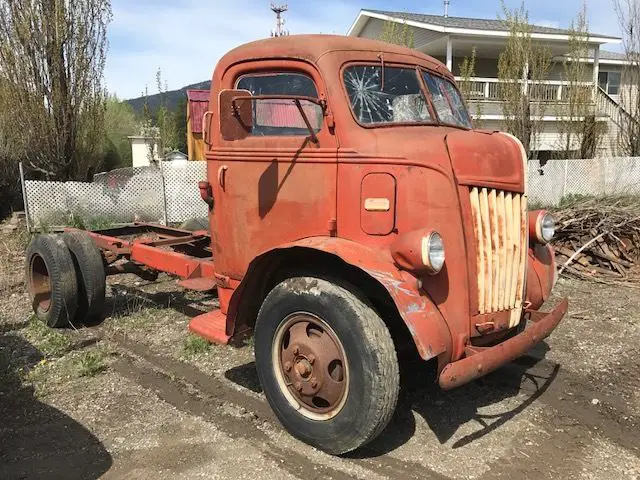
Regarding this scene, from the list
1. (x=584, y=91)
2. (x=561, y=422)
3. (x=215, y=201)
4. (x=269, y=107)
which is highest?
(x=584, y=91)

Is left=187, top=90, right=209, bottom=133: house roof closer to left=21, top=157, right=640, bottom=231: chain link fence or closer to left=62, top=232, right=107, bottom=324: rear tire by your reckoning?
left=21, top=157, right=640, bottom=231: chain link fence

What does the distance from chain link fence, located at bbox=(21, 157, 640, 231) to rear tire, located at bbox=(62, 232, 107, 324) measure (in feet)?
16.7

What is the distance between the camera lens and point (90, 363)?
→ 15.7 ft

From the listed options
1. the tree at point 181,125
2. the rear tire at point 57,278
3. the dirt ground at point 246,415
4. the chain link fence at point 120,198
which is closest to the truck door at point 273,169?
the dirt ground at point 246,415

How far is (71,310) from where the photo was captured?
5.71 meters

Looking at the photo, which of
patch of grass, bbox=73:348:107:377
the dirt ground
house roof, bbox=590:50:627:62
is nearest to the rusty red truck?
the dirt ground

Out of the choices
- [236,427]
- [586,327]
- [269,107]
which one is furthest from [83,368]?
[586,327]

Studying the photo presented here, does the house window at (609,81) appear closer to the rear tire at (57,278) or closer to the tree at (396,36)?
the tree at (396,36)

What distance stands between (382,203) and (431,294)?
24.4 inches

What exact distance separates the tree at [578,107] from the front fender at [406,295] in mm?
15440

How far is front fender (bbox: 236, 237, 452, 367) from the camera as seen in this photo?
3.05 meters

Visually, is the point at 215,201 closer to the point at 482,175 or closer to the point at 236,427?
the point at 236,427

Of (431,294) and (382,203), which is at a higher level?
(382,203)

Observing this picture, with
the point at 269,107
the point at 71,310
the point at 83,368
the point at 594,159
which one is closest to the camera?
the point at 269,107
